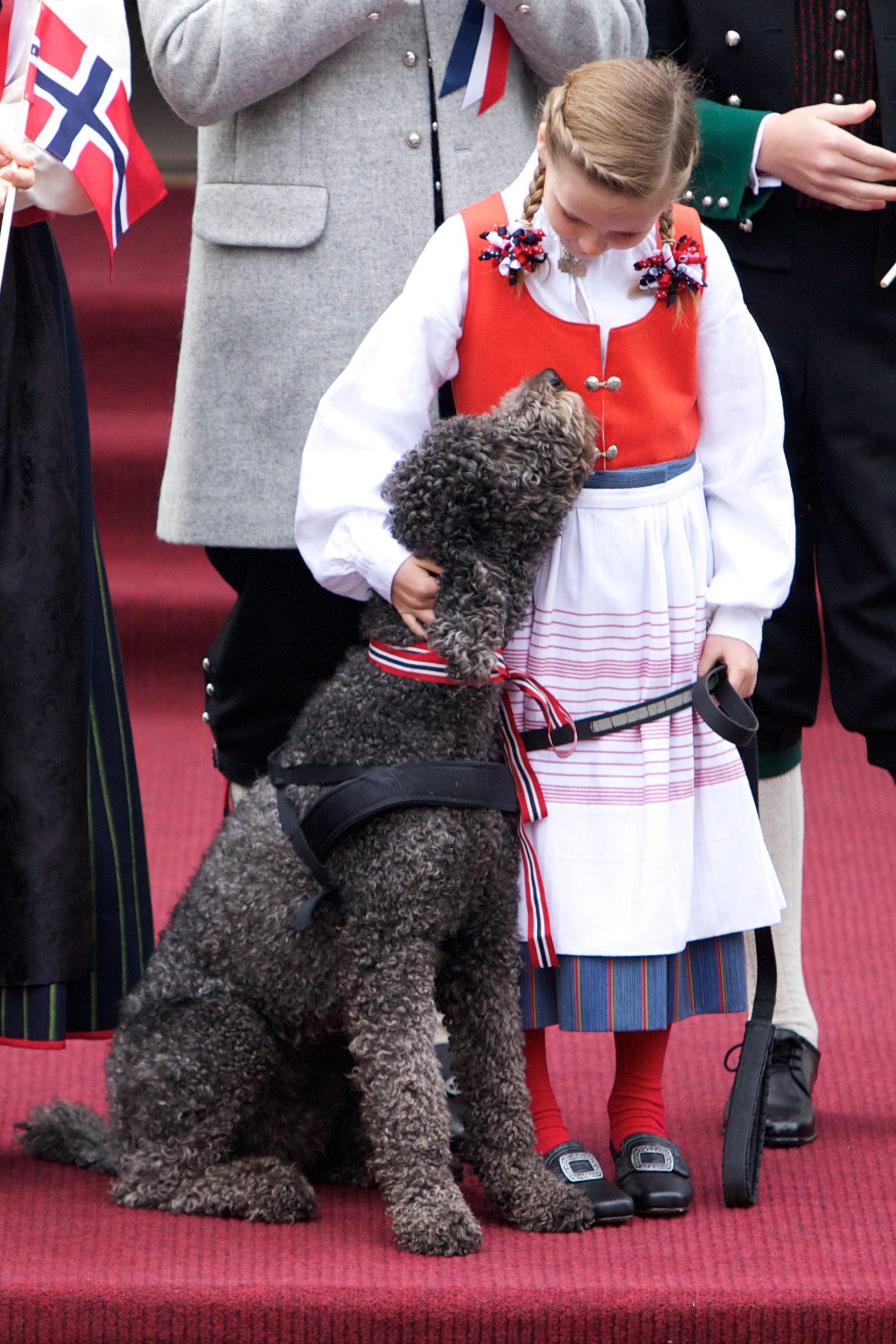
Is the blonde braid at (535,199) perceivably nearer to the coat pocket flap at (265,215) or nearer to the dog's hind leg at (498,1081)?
the coat pocket flap at (265,215)

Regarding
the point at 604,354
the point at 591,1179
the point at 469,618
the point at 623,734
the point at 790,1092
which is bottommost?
the point at 790,1092

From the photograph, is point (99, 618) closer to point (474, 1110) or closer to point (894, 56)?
point (474, 1110)

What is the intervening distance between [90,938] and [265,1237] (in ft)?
1.36

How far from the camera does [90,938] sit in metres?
1.83

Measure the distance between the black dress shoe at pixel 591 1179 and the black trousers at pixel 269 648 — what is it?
64 cm

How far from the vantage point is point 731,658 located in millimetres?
1775

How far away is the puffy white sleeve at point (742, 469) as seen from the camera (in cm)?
175

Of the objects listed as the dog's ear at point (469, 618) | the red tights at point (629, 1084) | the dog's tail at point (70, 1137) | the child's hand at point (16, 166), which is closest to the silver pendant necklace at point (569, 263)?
the dog's ear at point (469, 618)

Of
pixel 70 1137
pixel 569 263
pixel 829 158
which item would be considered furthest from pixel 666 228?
pixel 70 1137

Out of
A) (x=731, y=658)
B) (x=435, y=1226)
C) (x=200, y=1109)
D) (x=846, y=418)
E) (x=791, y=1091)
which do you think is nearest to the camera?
(x=435, y=1226)

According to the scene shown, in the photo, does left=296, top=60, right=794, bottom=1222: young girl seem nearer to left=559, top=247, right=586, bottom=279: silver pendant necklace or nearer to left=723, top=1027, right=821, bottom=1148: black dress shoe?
left=559, top=247, right=586, bottom=279: silver pendant necklace

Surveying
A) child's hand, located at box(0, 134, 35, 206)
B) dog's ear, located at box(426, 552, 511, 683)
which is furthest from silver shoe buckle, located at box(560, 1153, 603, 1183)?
child's hand, located at box(0, 134, 35, 206)

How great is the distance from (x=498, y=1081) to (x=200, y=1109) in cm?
Answer: 32

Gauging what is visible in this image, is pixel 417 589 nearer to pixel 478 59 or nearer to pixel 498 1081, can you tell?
pixel 498 1081
